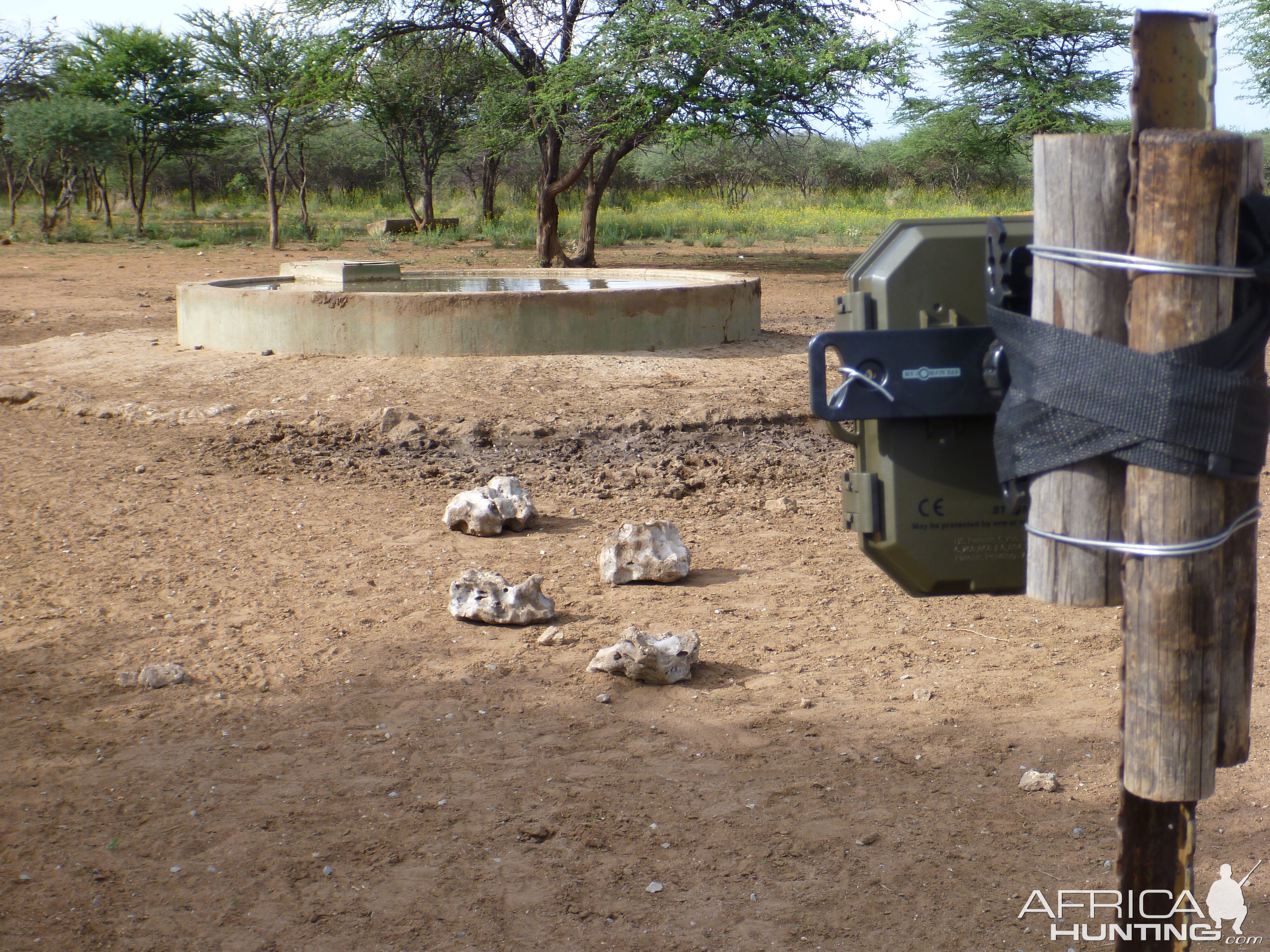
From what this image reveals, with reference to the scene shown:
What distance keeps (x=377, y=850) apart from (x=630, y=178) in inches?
1476

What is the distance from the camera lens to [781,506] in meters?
5.63

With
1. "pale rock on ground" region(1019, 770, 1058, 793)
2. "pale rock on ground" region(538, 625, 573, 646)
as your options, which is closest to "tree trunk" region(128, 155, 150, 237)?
"pale rock on ground" region(538, 625, 573, 646)

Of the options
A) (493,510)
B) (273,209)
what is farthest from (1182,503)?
(273,209)

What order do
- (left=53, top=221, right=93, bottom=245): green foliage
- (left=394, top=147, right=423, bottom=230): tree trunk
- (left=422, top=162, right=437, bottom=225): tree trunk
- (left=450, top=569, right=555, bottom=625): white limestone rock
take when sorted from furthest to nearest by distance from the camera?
(left=422, top=162, right=437, bottom=225): tree trunk, (left=394, top=147, right=423, bottom=230): tree trunk, (left=53, top=221, right=93, bottom=245): green foliage, (left=450, top=569, right=555, bottom=625): white limestone rock

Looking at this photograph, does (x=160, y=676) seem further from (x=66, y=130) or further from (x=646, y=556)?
(x=66, y=130)

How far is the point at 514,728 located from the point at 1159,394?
2.38m

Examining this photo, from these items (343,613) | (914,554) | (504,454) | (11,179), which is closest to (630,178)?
(11,179)

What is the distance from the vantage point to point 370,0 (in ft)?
56.3

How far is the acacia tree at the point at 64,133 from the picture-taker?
23359mm

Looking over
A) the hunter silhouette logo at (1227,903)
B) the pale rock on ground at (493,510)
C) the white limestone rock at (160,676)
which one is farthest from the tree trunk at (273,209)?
the hunter silhouette logo at (1227,903)

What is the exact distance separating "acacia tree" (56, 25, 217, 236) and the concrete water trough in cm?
1804

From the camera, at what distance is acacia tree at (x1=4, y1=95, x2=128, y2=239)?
23.4 meters

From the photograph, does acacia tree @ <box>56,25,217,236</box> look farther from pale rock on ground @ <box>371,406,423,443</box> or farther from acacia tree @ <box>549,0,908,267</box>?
pale rock on ground @ <box>371,406,423,443</box>

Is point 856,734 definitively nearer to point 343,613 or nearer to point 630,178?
point 343,613
